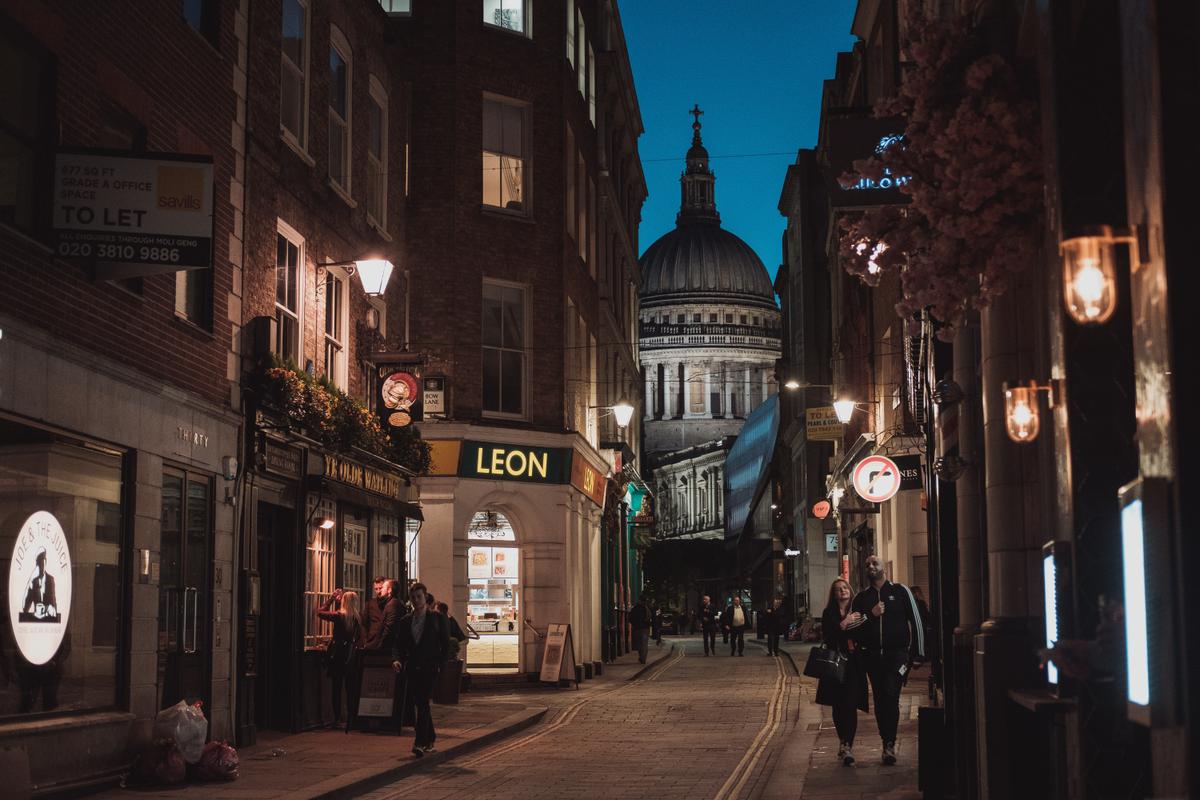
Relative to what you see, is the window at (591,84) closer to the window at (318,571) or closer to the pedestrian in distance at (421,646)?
the window at (318,571)

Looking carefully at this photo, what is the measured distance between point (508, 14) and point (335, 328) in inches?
459

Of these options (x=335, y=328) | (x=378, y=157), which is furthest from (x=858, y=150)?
(x=378, y=157)

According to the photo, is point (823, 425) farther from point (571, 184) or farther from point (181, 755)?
point (181, 755)

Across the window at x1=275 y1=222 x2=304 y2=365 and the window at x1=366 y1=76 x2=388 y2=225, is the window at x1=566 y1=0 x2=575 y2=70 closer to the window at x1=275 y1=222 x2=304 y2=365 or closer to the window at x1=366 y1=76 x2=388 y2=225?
the window at x1=366 y1=76 x2=388 y2=225

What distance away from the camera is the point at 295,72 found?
20844mm

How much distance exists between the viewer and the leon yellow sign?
41188mm

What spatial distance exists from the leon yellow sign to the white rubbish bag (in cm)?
2755

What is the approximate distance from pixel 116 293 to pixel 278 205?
17.8 feet

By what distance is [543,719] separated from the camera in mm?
23594

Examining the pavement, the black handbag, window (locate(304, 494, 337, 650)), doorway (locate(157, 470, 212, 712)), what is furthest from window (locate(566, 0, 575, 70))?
the black handbag

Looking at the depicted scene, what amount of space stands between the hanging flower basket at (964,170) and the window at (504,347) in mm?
21276

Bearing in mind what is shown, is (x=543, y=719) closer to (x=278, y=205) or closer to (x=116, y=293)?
(x=278, y=205)

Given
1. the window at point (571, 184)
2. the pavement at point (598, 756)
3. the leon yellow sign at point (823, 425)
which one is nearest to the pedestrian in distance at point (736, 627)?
the leon yellow sign at point (823, 425)

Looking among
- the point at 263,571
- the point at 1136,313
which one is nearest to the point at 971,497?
the point at 1136,313
